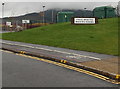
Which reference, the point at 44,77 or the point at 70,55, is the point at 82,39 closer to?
the point at 70,55

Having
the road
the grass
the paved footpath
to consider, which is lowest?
the road

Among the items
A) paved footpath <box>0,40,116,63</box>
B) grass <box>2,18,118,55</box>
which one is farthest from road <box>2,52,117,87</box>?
grass <box>2,18,118,55</box>

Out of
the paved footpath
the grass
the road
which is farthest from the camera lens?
the grass

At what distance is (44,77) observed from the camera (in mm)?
7223

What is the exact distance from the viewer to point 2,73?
773 centimetres

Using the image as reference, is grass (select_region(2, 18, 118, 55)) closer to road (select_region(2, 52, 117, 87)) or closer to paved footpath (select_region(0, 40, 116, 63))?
paved footpath (select_region(0, 40, 116, 63))

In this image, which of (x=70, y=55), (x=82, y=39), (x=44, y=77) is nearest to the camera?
(x=44, y=77)

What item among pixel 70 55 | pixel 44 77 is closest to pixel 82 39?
pixel 70 55

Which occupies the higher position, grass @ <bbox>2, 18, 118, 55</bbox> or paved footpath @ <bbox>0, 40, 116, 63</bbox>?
grass @ <bbox>2, 18, 118, 55</bbox>

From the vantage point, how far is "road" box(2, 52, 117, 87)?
6.41m

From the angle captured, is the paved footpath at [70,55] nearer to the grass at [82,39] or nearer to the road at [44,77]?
the grass at [82,39]

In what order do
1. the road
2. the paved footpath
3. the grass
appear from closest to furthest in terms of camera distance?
1. the road
2. the paved footpath
3. the grass

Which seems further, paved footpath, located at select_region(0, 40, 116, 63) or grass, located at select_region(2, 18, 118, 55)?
grass, located at select_region(2, 18, 118, 55)

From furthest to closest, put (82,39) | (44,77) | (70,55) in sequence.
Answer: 1. (82,39)
2. (70,55)
3. (44,77)
